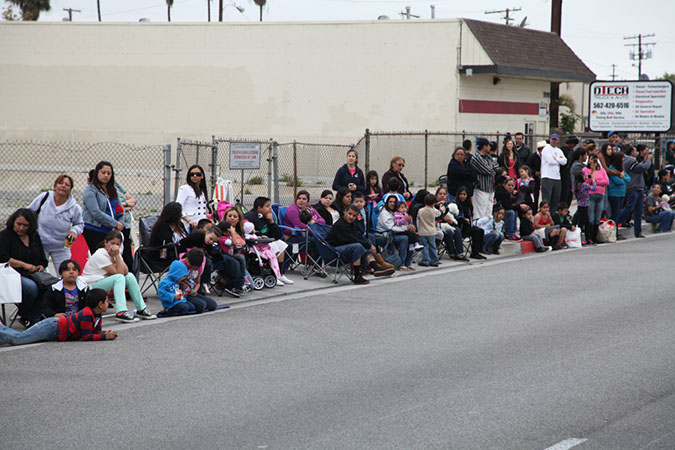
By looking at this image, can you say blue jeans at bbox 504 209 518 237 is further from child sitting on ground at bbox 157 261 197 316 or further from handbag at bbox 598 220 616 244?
child sitting on ground at bbox 157 261 197 316

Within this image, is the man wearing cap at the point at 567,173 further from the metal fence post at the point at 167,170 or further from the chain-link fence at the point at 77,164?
the chain-link fence at the point at 77,164

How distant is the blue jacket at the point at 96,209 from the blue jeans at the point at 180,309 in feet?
4.84

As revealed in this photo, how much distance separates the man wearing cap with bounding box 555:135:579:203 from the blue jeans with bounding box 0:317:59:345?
1283 centimetres

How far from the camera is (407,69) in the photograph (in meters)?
31.3

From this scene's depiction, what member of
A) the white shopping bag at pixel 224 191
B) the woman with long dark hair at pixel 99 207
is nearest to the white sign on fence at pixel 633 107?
the white shopping bag at pixel 224 191

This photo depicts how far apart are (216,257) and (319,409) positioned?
17.8ft

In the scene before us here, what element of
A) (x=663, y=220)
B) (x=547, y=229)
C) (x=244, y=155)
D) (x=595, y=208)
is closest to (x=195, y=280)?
(x=244, y=155)

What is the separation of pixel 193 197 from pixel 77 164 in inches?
1005

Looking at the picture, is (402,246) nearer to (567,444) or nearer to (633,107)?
(567,444)

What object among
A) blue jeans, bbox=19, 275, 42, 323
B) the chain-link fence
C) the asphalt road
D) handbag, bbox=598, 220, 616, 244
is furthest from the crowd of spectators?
the chain-link fence

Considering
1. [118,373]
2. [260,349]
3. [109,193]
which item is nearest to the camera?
[118,373]

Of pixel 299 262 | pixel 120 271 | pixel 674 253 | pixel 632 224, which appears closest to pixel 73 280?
pixel 120 271

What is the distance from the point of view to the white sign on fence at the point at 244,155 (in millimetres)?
15531

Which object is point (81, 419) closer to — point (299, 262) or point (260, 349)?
point (260, 349)
